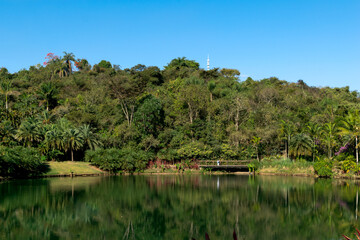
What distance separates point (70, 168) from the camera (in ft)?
140

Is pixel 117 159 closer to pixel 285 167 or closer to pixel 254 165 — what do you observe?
pixel 254 165

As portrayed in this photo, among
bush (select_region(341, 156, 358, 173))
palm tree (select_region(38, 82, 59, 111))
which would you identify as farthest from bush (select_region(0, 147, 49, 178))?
bush (select_region(341, 156, 358, 173))

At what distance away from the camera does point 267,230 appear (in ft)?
58.0

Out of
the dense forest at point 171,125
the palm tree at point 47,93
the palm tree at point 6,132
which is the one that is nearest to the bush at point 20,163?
the dense forest at point 171,125

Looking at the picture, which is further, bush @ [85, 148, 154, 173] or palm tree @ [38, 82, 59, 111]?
palm tree @ [38, 82, 59, 111]

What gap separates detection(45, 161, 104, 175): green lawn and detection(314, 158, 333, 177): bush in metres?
25.9

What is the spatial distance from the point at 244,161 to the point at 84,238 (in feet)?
106

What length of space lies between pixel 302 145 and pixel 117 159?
909 inches

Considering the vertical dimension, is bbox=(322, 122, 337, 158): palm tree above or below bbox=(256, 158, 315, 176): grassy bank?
above

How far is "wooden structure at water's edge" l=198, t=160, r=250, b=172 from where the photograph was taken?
4575 cm

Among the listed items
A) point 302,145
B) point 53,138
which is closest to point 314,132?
point 302,145

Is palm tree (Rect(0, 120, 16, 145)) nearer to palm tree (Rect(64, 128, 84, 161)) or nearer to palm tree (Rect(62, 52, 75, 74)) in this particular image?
palm tree (Rect(64, 128, 84, 161))

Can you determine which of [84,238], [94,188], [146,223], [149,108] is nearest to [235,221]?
[146,223]

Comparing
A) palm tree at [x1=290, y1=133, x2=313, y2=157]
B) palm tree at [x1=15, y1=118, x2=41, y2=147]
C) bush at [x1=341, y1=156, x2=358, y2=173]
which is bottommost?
bush at [x1=341, y1=156, x2=358, y2=173]
